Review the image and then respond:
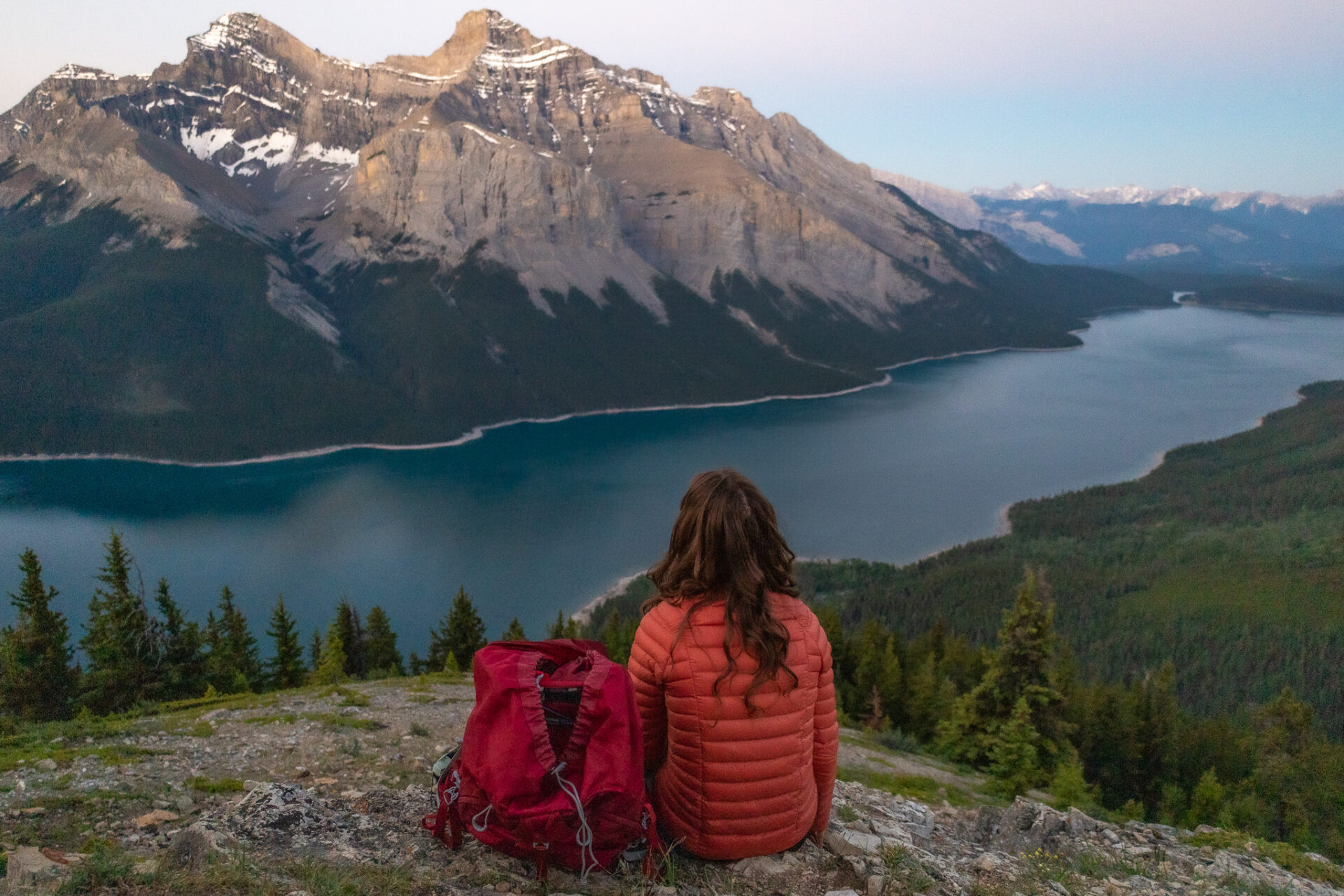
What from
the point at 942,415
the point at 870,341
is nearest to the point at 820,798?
the point at 942,415

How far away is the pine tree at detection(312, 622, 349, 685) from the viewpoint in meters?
21.7

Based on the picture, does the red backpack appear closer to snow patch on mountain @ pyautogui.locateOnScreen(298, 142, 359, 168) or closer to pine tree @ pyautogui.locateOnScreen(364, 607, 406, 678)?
pine tree @ pyautogui.locateOnScreen(364, 607, 406, 678)

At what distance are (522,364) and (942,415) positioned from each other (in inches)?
2799

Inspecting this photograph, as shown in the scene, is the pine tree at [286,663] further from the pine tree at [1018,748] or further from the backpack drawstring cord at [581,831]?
the backpack drawstring cord at [581,831]

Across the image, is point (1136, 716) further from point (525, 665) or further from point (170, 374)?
point (170, 374)

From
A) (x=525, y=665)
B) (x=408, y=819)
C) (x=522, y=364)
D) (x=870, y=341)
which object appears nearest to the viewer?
(x=525, y=665)

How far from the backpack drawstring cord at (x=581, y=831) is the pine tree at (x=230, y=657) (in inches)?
759

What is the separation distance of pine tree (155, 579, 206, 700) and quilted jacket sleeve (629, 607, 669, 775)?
2049cm

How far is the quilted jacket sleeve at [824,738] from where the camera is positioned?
416 centimetres

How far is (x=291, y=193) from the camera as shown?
173 meters

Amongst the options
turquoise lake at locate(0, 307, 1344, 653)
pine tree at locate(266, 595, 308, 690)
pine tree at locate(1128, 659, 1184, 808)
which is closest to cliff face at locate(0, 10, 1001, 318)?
turquoise lake at locate(0, 307, 1344, 653)

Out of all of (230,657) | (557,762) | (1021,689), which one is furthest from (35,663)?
(1021,689)

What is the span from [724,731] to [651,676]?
473 millimetres

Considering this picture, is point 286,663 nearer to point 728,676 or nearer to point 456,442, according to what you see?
point 728,676
